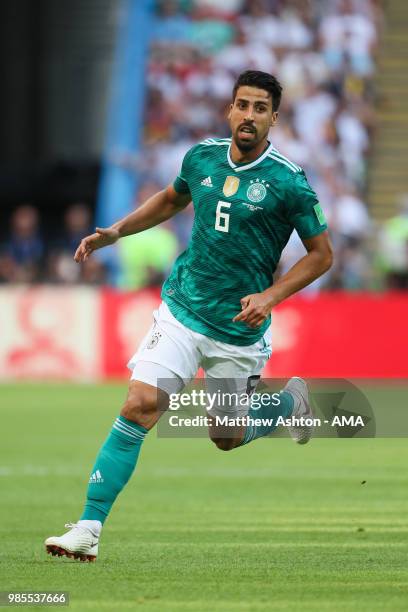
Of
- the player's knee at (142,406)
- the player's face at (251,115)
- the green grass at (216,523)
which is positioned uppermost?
the player's face at (251,115)

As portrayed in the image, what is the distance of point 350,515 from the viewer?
9.17 meters

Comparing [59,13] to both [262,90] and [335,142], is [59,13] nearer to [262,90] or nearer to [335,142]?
[335,142]

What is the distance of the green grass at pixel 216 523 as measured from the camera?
6.25m

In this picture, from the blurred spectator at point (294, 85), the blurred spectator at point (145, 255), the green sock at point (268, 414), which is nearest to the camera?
the green sock at point (268, 414)

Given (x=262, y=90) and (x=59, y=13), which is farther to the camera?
(x=59, y=13)

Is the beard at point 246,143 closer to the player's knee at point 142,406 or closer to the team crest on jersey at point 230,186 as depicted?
the team crest on jersey at point 230,186

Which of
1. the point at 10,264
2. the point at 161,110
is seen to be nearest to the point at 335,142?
the point at 161,110

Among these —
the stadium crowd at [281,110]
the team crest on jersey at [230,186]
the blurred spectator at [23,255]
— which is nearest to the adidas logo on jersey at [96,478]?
the team crest on jersey at [230,186]

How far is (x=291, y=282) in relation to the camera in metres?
7.29

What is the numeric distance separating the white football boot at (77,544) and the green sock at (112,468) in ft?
0.29

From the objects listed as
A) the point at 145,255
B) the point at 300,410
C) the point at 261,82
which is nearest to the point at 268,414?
the point at 300,410

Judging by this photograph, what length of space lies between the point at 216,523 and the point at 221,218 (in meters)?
2.16

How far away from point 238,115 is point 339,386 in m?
1.86

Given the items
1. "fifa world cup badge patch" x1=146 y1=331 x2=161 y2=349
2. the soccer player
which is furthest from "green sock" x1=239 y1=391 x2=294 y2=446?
"fifa world cup badge patch" x1=146 y1=331 x2=161 y2=349
